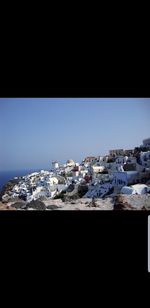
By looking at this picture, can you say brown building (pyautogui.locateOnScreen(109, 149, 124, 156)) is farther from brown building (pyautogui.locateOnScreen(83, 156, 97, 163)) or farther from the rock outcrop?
the rock outcrop

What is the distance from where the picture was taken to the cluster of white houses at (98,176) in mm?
3783

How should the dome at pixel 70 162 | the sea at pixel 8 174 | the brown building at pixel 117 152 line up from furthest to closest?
the brown building at pixel 117 152
the dome at pixel 70 162
the sea at pixel 8 174

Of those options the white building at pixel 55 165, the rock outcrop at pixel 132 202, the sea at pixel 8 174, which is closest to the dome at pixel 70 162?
the white building at pixel 55 165

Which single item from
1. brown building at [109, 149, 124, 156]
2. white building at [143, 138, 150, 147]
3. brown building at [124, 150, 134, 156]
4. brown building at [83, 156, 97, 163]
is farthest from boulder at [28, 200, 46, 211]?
white building at [143, 138, 150, 147]

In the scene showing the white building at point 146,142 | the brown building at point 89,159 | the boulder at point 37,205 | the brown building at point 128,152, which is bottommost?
the boulder at point 37,205

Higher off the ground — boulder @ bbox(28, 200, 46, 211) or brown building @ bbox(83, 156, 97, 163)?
brown building @ bbox(83, 156, 97, 163)

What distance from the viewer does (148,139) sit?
3803 mm

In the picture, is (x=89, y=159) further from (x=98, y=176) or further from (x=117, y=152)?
(x=117, y=152)

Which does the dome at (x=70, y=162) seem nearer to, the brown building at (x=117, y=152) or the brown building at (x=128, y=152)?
the brown building at (x=117, y=152)

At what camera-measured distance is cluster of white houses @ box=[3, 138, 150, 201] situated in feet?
12.4
